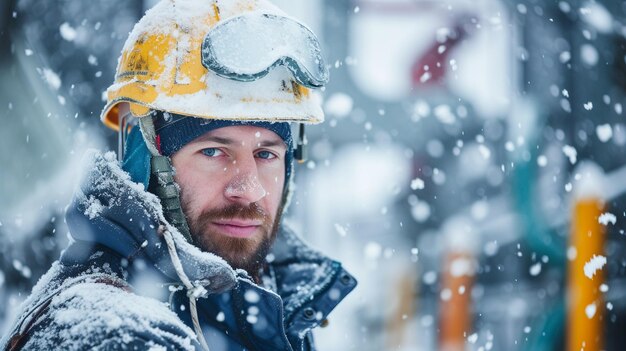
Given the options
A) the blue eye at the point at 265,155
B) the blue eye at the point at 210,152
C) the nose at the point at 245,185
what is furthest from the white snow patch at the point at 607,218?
the blue eye at the point at 210,152

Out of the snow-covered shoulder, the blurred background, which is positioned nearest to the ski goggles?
the snow-covered shoulder

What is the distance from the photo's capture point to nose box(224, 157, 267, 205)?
2277 millimetres

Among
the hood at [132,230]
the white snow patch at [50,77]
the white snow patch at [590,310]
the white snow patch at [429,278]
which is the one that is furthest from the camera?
the white snow patch at [429,278]

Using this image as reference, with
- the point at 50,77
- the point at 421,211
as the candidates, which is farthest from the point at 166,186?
the point at 421,211

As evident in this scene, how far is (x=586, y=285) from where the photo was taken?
6.11 meters

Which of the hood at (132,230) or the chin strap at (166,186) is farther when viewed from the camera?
the chin strap at (166,186)

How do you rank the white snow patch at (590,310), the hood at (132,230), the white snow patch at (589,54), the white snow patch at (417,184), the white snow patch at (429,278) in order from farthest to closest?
the white snow patch at (417,184), the white snow patch at (429,278), the white snow patch at (589,54), the white snow patch at (590,310), the hood at (132,230)

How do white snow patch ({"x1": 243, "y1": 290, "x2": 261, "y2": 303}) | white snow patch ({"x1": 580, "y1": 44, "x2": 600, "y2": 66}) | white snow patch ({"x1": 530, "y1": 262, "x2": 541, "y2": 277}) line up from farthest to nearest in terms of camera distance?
white snow patch ({"x1": 530, "y1": 262, "x2": 541, "y2": 277}) < white snow patch ({"x1": 580, "y1": 44, "x2": 600, "y2": 66}) < white snow patch ({"x1": 243, "y1": 290, "x2": 261, "y2": 303})

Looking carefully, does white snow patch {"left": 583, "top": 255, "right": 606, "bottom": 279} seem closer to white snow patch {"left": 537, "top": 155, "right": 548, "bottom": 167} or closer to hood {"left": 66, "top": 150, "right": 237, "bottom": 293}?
white snow patch {"left": 537, "top": 155, "right": 548, "bottom": 167}

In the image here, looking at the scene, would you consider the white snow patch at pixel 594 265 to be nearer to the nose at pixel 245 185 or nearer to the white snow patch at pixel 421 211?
the nose at pixel 245 185

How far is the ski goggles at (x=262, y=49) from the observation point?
2.32 metres

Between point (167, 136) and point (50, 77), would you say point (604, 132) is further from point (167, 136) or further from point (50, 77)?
point (50, 77)

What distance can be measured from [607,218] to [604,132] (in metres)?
0.86

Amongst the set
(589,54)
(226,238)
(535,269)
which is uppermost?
(226,238)
